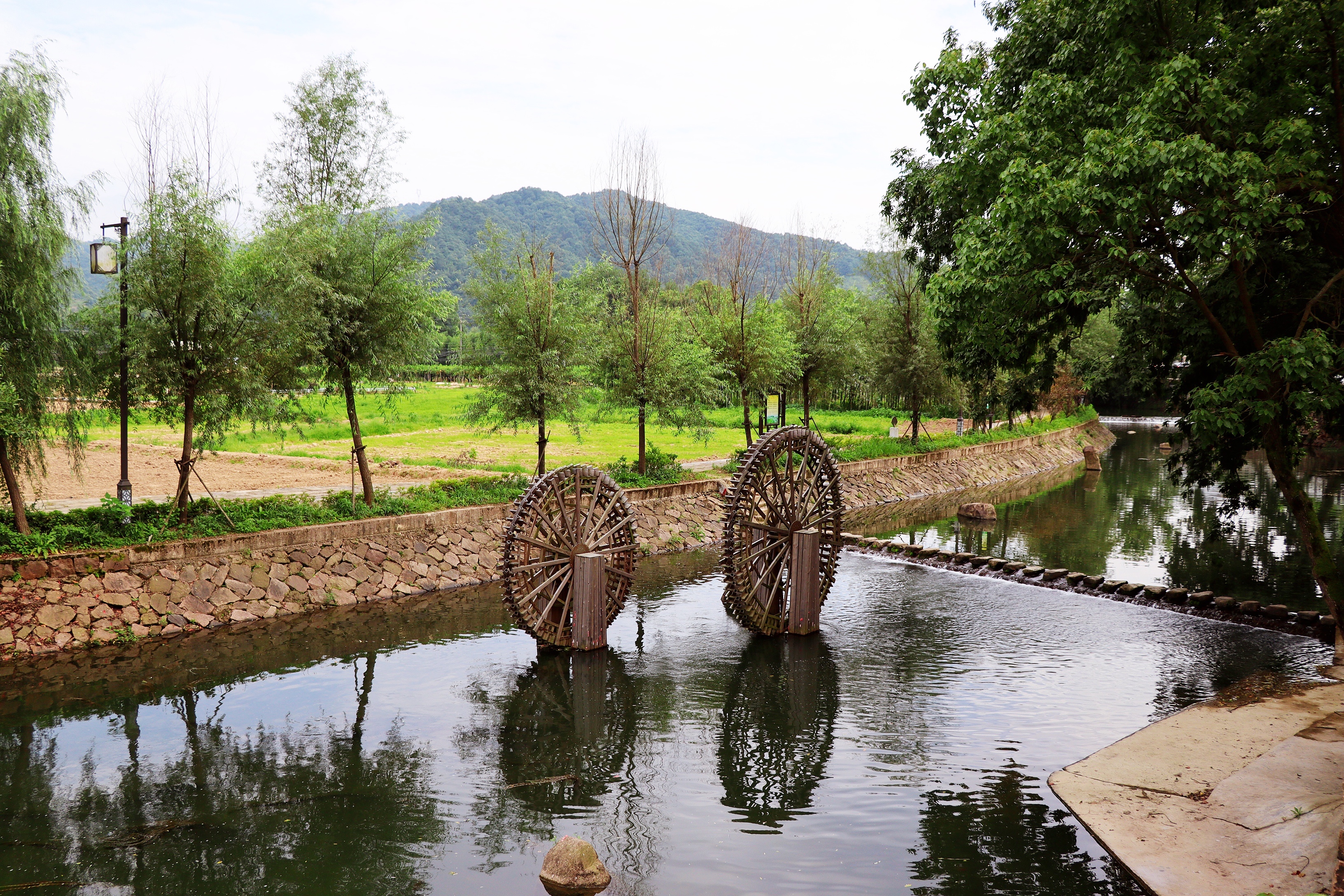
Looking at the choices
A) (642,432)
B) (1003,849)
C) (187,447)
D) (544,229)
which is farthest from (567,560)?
(544,229)

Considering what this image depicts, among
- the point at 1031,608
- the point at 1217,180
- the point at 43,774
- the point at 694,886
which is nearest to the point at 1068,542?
the point at 1031,608

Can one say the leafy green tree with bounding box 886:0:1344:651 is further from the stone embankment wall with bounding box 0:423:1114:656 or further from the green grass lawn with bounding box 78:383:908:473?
the green grass lawn with bounding box 78:383:908:473

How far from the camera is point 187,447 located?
1775cm

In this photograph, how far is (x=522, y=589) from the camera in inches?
611

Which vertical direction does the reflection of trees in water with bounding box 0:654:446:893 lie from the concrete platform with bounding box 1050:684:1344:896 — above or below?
below

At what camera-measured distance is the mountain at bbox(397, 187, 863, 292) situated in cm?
13200

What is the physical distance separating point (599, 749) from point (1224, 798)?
7146mm

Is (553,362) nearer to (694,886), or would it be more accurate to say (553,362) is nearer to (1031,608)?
(1031,608)

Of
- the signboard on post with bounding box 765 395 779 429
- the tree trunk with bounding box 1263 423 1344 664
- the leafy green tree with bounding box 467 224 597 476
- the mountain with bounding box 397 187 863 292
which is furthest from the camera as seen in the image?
the mountain with bounding box 397 187 863 292

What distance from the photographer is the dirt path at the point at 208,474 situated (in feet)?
76.7

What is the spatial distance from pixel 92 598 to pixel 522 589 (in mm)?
7283

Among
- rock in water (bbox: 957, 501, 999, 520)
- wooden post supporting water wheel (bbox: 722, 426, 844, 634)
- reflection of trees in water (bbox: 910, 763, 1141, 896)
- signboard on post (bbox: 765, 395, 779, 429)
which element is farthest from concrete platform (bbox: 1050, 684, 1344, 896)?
signboard on post (bbox: 765, 395, 779, 429)

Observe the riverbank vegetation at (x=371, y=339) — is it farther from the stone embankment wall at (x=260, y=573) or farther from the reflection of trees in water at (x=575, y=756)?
the reflection of trees in water at (x=575, y=756)

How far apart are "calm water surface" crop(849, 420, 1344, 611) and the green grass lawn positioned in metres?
8.98
